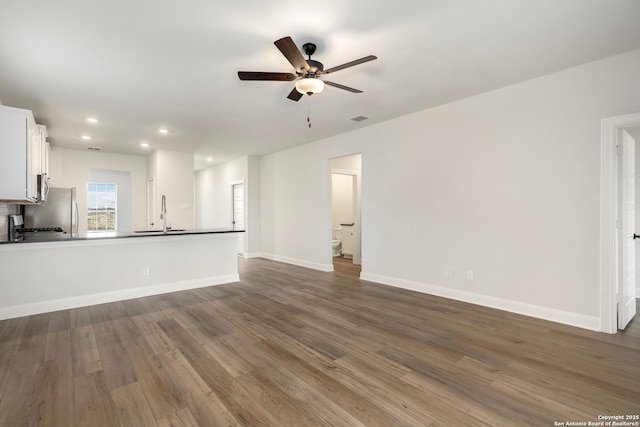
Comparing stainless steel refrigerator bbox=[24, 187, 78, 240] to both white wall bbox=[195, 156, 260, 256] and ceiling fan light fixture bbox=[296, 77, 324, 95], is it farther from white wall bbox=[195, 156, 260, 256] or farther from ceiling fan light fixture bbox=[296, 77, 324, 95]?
ceiling fan light fixture bbox=[296, 77, 324, 95]

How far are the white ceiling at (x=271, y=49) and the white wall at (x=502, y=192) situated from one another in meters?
0.34

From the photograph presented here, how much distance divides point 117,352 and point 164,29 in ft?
8.97

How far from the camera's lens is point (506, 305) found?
11.8ft

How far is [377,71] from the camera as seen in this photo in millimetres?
3166

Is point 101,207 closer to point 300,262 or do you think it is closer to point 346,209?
point 300,262

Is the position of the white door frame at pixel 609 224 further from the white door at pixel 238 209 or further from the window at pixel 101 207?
the window at pixel 101 207

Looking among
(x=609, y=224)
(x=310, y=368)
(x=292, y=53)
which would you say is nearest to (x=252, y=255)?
(x=310, y=368)

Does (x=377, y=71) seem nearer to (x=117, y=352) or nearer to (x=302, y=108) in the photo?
(x=302, y=108)

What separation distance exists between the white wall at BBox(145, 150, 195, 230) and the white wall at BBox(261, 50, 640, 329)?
4.27m

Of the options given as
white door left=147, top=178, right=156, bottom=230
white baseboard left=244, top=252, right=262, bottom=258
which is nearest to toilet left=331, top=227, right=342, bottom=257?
white baseboard left=244, top=252, right=262, bottom=258

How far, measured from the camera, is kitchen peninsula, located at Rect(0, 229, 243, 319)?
142 inches

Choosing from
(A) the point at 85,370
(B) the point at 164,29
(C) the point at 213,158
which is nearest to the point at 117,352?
(A) the point at 85,370

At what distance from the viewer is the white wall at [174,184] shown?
6969 millimetres

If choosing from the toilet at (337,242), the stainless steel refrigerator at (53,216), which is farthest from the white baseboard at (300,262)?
the stainless steel refrigerator at (53,216)
